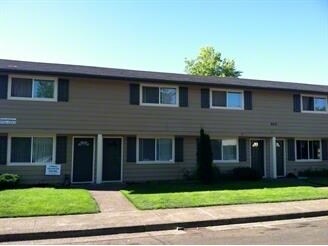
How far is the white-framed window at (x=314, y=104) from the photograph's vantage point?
23.0 meters

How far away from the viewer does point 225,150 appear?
70.0 ft

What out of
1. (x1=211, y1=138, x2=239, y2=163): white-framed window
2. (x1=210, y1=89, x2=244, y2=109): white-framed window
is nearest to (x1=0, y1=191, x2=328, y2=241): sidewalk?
(x1=211, y1=138, x2=239, y2=163): white-framed window

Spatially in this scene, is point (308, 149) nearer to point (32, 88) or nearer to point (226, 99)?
point (226, 99)

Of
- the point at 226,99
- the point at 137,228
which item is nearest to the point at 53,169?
the point at 137,228

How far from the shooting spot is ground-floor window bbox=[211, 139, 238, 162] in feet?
69.1

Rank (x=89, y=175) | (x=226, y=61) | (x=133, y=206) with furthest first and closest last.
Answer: (x=226, y=61)
(x=89, y=175)
(x=133, y=206)

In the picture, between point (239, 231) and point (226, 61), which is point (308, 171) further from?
point (226, 61)

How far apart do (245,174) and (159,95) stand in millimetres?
6000

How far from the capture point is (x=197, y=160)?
781 inches

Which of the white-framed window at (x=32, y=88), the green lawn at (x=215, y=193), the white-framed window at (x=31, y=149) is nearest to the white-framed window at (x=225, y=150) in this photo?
the green lawn at (x=215, y=193)

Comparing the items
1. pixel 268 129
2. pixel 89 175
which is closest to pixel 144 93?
pixel 89 175

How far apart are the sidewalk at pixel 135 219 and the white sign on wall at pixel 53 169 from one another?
4971 mm

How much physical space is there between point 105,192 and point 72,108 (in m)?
4.66

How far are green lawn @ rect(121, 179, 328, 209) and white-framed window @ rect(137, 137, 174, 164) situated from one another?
203cm
